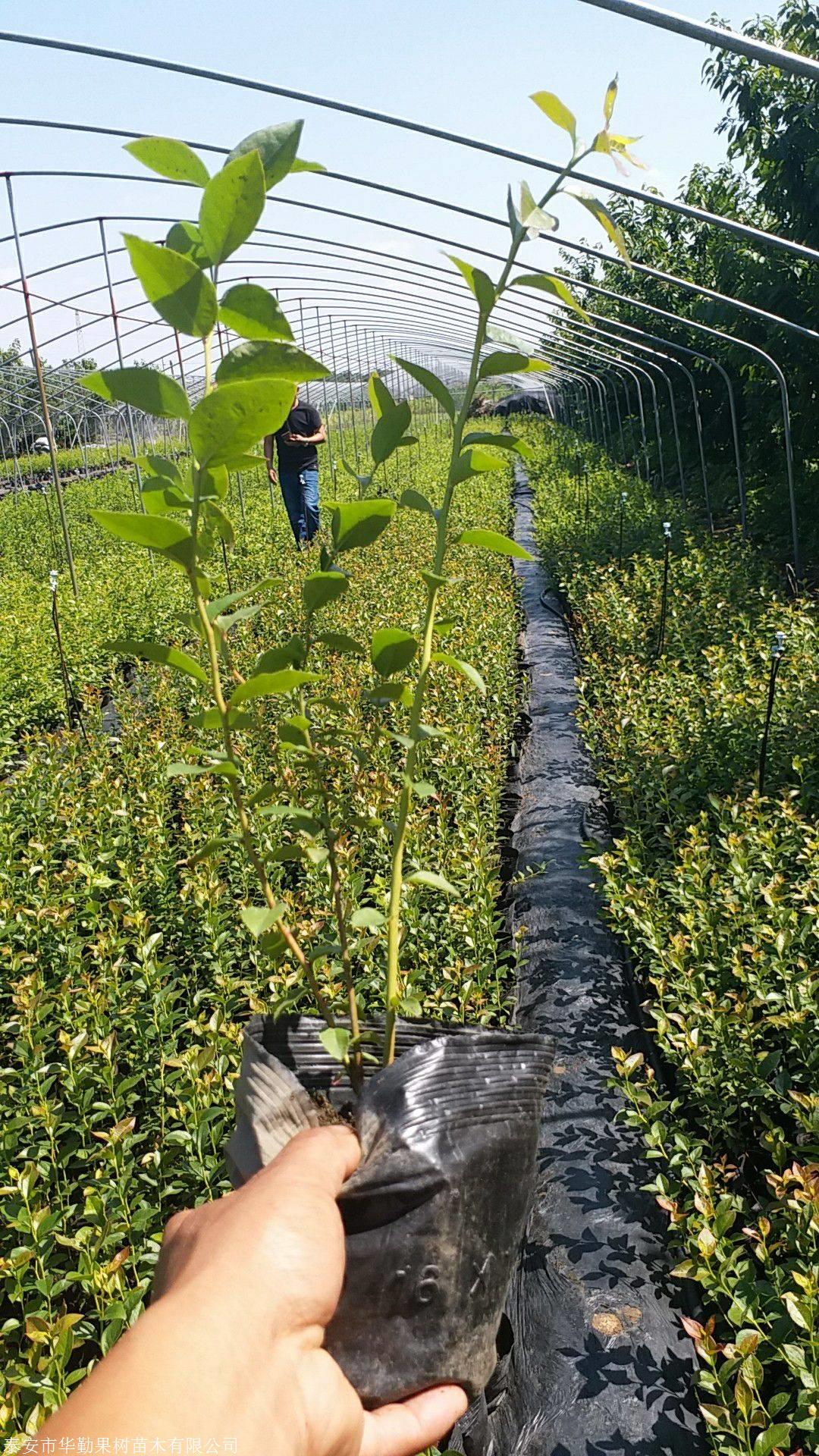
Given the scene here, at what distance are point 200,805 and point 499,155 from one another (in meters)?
3.15

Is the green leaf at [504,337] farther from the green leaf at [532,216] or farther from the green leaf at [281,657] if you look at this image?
the green leaf at [281,657]

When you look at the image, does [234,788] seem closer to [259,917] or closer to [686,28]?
[259,917]

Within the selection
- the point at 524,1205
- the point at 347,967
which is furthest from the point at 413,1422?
the point at 347,967

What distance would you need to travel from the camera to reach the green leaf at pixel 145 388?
2.50ft

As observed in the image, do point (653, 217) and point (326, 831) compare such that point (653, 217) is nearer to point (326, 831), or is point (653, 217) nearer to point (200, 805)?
point (200, 805)

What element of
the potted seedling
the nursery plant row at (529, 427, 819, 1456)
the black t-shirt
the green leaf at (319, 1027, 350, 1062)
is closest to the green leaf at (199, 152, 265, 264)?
the potted seedling

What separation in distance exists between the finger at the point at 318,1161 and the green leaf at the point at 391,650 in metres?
0.43

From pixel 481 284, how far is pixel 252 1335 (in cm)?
88

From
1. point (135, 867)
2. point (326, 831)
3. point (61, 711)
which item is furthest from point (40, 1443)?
point (61, 711)

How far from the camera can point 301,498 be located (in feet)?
31.3

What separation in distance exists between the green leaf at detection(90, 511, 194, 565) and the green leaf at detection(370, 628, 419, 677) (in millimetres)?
229

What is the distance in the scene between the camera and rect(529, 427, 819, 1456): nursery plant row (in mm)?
1683

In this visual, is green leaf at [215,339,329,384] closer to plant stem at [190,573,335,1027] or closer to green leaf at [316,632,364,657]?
plant stem at [190,573,335,1027]

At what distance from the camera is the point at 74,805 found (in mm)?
3641
